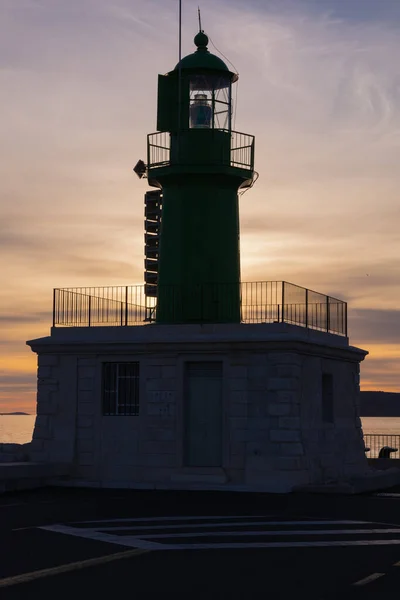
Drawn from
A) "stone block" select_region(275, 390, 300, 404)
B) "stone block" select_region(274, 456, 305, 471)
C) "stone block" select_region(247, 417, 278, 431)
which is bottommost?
"stone block" select_region(274, 456, 305, 471)

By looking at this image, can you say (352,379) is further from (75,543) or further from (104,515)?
(75,543)

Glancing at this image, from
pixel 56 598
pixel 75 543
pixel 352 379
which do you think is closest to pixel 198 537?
pixel 75 543

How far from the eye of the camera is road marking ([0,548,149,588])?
1166cm

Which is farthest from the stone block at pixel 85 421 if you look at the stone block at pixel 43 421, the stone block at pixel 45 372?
the stone block at pixel 45 372

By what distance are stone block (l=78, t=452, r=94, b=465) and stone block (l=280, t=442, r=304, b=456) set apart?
518 cm

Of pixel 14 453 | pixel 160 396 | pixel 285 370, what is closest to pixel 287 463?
pixel 285 370

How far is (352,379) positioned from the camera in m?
30.3

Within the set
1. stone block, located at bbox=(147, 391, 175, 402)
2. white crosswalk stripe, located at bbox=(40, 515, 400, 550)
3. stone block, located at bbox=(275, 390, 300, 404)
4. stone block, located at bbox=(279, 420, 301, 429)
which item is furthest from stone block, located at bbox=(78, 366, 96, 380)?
white crosswalk stripe, located at bbox=(40, 515, 400, 550)

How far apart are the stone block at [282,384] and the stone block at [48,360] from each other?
604cm

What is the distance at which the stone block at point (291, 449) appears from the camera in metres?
25.3

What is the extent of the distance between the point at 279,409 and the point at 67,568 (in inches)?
530

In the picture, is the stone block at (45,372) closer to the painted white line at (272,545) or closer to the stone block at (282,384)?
the stone block at (282,384)

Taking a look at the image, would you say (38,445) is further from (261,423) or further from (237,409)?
(261,423)

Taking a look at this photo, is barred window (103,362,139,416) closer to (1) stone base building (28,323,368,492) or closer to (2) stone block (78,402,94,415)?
(1) stone base building (28,323,368,492)
